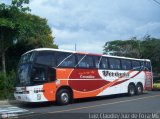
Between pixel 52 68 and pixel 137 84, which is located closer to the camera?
pixel 52 68

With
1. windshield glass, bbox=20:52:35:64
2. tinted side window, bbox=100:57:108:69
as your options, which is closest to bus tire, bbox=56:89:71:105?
windshield glass, bbox=20:52:35:64

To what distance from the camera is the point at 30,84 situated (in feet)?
66.8

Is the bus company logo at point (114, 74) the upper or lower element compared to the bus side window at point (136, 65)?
lower

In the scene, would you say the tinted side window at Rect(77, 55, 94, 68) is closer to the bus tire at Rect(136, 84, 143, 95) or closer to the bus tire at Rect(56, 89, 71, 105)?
the bus tire at Rect(56, 89, 71, 105)

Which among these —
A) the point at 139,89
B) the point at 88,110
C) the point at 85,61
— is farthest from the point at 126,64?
the point at 88,110

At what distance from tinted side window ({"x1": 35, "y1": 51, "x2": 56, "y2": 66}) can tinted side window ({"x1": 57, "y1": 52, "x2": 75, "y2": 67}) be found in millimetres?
435

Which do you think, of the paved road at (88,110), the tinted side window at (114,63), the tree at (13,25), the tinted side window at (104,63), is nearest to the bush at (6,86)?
the tree at (13,25)

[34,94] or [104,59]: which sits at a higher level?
[104,59]

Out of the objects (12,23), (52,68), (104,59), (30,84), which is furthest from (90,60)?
(12,23)

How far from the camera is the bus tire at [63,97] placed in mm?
21484

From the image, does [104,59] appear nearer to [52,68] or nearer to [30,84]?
[52,68]

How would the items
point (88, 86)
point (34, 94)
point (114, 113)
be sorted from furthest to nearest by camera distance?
1. point (88, 86)
2. point (34, 94)
3. point (114, 113)

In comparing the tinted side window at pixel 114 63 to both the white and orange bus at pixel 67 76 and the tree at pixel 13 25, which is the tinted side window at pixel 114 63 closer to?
the white and orange bus at pixel 67 76

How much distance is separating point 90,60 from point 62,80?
3.03 meters
